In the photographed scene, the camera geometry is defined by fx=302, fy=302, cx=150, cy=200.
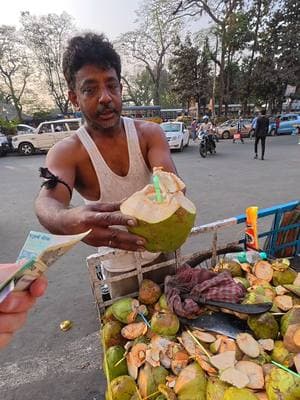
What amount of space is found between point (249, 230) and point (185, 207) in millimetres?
1125

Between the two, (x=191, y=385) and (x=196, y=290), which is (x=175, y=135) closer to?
(x=196, y=290)

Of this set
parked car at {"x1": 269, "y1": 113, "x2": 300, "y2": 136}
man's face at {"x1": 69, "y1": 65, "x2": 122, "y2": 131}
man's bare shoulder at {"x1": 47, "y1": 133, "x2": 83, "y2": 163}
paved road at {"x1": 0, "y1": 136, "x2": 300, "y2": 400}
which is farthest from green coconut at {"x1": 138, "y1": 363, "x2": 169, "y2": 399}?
parked car at {"x1": 269, "y1": 113, "x2": 300, "y2": 136}

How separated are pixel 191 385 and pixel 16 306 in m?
0.77

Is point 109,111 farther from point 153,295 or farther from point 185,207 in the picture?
point 153,295

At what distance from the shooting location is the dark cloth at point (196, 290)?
56.0 inches

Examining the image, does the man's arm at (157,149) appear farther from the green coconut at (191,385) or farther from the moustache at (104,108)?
the green coconut at (191,385)

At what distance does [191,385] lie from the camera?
117 cm

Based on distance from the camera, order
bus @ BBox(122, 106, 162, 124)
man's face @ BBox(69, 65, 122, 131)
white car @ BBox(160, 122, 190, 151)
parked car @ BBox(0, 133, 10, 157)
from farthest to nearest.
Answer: bus @ BBox(122, 106, 162, 124), parked car @ BBox(0, 133, 10, 157), white car @ BBox(160, 122, 190, 151), man's face @ BBox(69, 65, 122, 131)

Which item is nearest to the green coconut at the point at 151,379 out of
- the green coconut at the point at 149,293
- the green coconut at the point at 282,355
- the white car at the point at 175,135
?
the green coconut at the point at 149,293

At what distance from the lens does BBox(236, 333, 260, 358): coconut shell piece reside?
1.25 metres

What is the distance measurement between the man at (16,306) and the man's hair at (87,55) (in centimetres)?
112

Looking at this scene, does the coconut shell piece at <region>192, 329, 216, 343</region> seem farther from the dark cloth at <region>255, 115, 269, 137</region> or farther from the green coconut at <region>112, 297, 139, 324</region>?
the dark cloth at <region>255, 115, 269, 137</region>

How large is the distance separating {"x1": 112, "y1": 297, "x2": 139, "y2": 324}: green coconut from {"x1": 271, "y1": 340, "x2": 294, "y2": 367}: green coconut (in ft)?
2.20

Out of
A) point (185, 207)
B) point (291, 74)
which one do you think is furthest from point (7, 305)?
point (291, 74)
